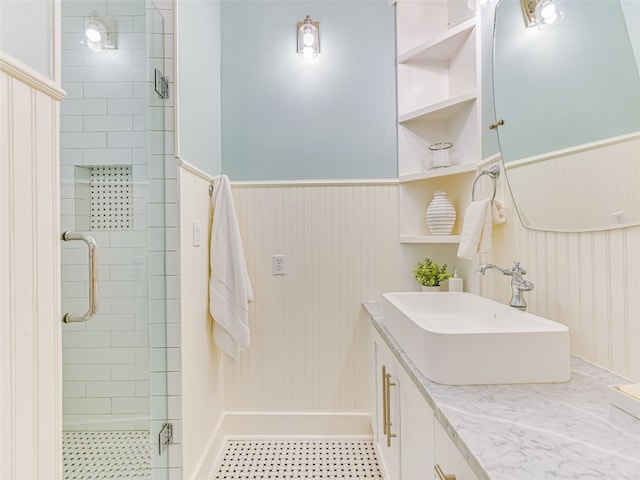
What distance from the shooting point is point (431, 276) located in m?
1.97

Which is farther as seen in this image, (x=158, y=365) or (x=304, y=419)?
(x=304, y=419)

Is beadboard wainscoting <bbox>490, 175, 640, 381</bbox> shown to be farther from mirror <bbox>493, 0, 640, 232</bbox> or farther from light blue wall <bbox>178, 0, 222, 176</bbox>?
light blue wall <bbox>178, 0, 222, 176</bbox>

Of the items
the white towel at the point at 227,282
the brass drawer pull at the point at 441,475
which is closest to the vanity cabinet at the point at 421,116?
the white towel at the point at 227,282

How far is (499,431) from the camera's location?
67 centimetres

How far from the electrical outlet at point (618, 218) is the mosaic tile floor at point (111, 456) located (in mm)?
1800

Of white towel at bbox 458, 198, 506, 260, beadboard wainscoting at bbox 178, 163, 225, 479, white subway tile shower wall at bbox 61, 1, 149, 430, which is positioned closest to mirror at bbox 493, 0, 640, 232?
white towel at bbox 458, 198, 506, 260

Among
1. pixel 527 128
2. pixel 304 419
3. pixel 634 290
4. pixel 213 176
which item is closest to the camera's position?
pixel 634 290

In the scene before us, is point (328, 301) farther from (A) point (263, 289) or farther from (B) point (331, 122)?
(B) point (331, 122)

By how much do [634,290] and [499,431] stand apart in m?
0.56

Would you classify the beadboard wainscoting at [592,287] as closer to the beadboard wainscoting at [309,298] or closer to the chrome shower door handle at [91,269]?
the beadboard wainscoting at [309,298]

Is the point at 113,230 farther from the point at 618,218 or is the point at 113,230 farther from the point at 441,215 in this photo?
the point at 618,218

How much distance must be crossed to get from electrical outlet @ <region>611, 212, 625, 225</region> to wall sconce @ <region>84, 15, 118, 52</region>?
1825 mm

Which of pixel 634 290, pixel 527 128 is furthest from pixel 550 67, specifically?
pixel 634 290

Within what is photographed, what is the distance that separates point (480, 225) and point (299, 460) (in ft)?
4.97
